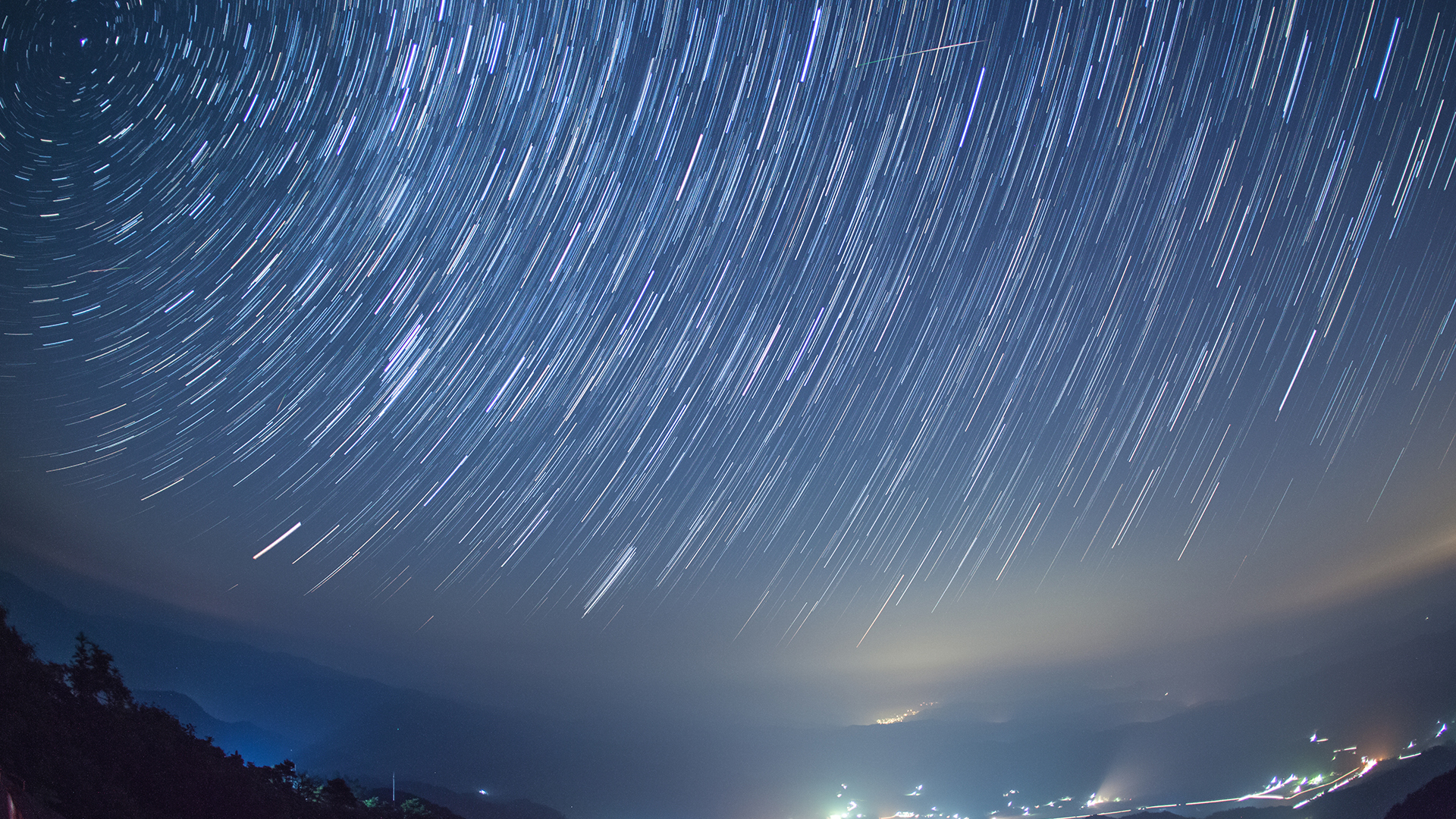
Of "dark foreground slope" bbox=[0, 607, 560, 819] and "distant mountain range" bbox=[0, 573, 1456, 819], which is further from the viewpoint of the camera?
"distant mountain range" bbox=[0, 573, 1456, 819]

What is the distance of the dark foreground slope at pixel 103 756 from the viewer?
805 cm

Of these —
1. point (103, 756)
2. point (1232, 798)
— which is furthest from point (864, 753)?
point (103, 756)

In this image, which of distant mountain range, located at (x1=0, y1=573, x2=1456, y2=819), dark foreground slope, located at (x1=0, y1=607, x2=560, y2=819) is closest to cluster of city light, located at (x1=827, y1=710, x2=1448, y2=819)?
distant mountain range, located at (x1=0, y1=573, x2=1456, y2=819)

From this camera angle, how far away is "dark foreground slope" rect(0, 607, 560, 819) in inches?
317

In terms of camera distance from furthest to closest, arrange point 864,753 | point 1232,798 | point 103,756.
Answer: point 864,753 < point 1232,798 < point 103,756

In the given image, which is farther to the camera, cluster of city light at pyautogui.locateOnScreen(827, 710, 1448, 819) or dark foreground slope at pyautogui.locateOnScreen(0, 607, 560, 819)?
cluster of city light at pyautogui.locateOnScreen(827, 710, 1448, 819)

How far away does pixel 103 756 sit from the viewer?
9.95 metres

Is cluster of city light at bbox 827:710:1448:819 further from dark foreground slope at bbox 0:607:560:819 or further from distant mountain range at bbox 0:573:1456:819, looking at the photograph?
dark foreground slope at bbox 0:607:560:819

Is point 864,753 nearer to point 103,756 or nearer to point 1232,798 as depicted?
point 1232,798

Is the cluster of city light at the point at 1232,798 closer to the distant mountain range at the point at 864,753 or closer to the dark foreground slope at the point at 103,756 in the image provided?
the distant mountain range at the point at 864,753

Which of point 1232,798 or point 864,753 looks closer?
point 1232,798

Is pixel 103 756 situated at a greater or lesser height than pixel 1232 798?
greater

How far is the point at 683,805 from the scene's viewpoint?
129m

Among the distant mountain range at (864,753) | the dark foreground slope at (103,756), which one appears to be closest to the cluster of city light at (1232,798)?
the distant mountain range at (864,753)
